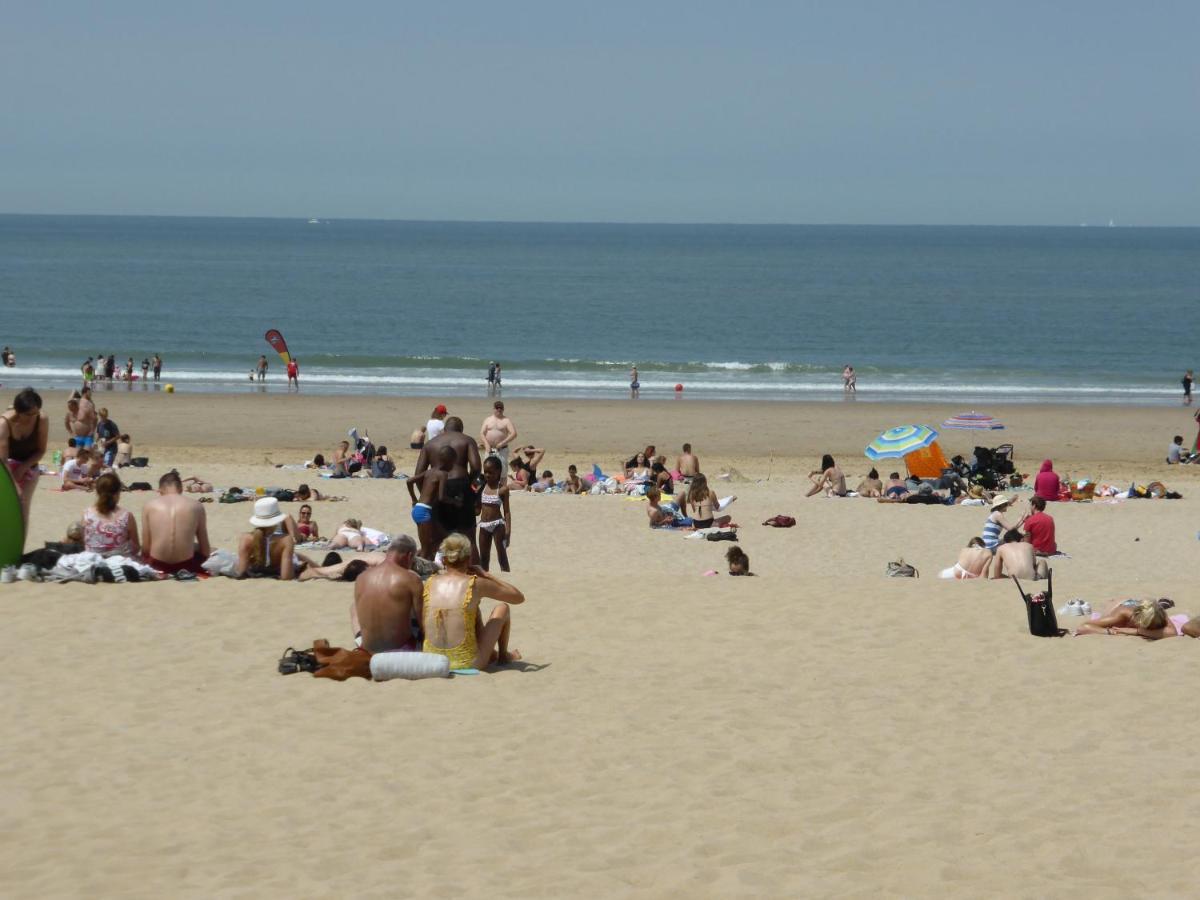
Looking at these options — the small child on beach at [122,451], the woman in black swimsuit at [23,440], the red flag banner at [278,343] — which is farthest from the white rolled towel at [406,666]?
the red flag banner at [278,343]

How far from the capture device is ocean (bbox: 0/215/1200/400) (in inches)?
1731

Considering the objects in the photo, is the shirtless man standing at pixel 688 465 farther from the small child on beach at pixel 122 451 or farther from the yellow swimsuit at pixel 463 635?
the yellow swimsuit at pixel 463 635

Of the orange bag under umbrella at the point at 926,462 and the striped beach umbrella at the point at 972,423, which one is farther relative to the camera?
the striped beach umbrella at the point at 972,423

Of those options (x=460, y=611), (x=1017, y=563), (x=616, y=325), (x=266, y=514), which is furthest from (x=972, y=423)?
(x=616, y=325)

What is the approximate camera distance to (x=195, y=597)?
977 cm

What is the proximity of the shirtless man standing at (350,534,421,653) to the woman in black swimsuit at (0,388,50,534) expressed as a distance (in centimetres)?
338

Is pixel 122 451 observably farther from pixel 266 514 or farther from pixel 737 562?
pixel 737 562

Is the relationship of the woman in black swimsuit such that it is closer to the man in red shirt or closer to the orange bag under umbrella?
the man in red shirt

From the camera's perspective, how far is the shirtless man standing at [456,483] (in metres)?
10.8

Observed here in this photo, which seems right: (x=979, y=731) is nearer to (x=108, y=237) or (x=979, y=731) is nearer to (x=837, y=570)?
(x=837, y=570)

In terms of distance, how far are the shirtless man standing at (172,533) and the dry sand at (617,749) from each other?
1.34 ft

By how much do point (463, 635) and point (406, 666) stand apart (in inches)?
14.5

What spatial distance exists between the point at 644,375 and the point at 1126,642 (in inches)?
1460

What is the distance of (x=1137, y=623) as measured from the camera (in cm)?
914
